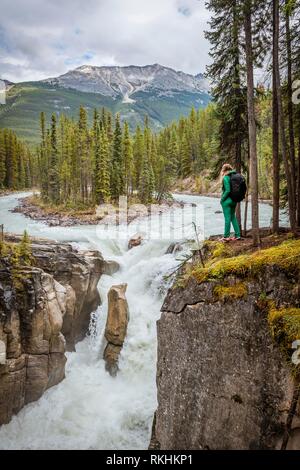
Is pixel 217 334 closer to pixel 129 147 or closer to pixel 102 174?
pixel 102 174

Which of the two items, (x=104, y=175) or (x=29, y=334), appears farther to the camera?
(x=104, y=175)

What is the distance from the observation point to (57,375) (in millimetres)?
13797

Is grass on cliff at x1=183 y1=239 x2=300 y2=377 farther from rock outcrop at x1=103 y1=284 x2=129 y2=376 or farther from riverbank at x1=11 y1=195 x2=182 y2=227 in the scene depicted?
riverbank at x1=11 y1=195 x2=182 y2=227

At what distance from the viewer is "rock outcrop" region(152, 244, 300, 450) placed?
637 centimetres

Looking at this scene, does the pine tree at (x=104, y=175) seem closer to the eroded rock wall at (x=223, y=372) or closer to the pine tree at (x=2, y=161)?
the pine tree at (x=2, y=161)

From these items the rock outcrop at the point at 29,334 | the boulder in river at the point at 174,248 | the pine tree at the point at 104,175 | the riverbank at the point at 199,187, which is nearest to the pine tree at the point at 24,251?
the rock outcrop at the point at 29,334

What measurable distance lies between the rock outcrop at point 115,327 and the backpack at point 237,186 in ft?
27.9

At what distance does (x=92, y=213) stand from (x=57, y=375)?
1321 inches

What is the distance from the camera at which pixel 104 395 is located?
1343 cm

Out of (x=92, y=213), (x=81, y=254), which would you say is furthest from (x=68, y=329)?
(x=92, y=213)

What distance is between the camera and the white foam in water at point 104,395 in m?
11.6

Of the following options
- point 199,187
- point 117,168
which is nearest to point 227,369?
point 117,168

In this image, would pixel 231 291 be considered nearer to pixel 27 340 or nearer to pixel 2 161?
pixel 27 340

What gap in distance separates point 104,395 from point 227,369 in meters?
8.01
